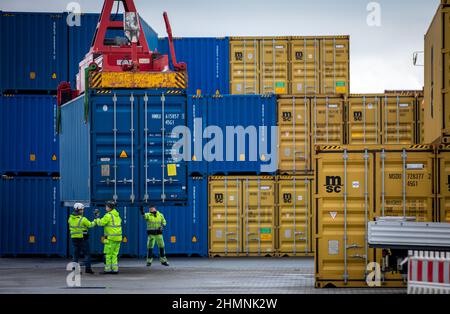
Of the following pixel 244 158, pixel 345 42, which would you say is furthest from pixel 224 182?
pixel 345 42

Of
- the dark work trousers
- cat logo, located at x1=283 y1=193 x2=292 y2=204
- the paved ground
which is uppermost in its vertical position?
cat logo, located at x1=283 y1=193 x2=292 y2=204

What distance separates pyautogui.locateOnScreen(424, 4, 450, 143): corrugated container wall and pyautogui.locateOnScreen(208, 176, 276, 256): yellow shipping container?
10.1m

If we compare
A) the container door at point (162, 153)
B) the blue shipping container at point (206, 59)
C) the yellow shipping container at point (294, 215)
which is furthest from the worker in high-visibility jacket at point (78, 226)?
the blue shipping container at point (206, 59)

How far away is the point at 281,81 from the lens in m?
36.3

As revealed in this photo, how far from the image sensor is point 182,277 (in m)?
26.4

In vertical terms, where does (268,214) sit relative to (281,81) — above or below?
below

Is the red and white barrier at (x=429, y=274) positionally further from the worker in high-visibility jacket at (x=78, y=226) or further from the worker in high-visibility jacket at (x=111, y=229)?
the worker in high-visibility jacket at (x=78, y=226)

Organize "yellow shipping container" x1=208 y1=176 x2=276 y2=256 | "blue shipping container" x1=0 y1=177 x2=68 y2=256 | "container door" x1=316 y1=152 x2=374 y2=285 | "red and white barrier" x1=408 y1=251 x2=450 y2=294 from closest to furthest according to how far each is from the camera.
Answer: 1. "red and white barrier" x1=408 y1=251 x2=450 y2=294
2. "container door" x1=316 y1=152 x2=374 y2=285
3. "yellow shipping container" x1=208 y1=176 x2=276 y2=256
4. "blue shipping container" x1=0 y1=177 x2=68 y2=256

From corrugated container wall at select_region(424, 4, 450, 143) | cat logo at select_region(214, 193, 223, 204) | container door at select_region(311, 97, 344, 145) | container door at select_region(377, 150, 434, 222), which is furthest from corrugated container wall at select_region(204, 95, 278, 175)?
container door at select_region(377, 150, 434, 222)

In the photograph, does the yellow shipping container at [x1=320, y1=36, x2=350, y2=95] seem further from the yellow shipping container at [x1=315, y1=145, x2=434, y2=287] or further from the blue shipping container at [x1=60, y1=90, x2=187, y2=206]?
the yellow shipping container at [x1=315, y1=145, x2=434, y2=287]

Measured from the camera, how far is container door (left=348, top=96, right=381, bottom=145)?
113ft

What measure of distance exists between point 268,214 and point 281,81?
504 centimetres

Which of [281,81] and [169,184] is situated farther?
[281,81]
